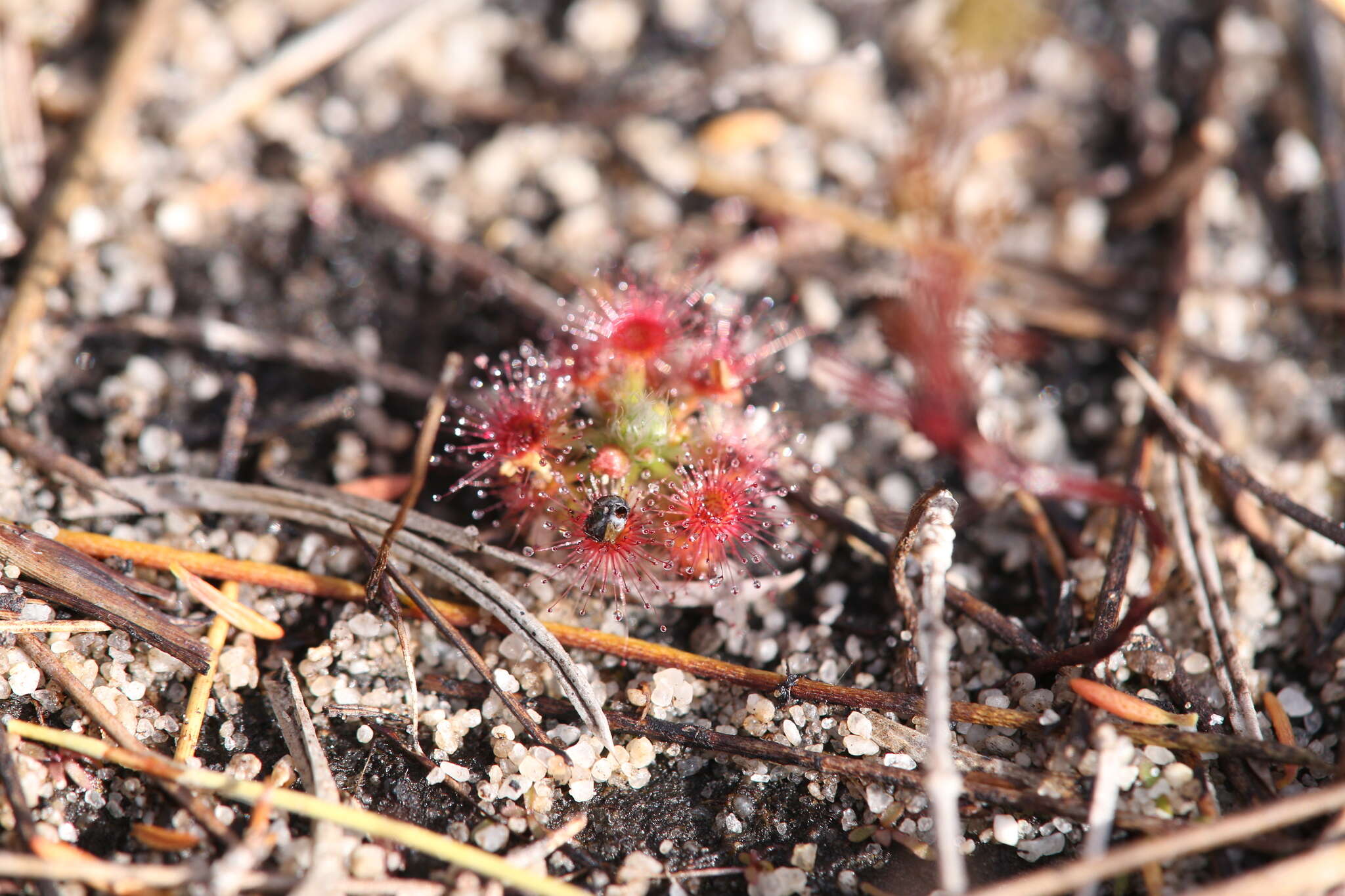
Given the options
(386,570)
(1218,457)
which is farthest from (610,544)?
(1218,457)

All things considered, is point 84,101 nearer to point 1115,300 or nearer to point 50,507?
point 50,507

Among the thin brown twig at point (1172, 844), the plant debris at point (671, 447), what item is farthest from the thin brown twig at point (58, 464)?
the thin brown twig at point (1172, 844)

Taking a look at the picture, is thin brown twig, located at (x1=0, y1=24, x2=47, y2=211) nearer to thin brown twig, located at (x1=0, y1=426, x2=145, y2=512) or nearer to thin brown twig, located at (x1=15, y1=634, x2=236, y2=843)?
thin brown twig, located at (x1=0, y1=426, x2=145, y2=512)

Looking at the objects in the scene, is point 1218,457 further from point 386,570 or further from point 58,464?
point 58,464

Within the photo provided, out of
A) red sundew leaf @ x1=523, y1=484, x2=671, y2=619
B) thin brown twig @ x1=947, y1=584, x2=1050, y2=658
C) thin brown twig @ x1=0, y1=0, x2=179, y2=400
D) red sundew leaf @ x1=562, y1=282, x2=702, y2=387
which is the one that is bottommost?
thin brown twig @ x1=947, y1=584, x2=1050, y2=658

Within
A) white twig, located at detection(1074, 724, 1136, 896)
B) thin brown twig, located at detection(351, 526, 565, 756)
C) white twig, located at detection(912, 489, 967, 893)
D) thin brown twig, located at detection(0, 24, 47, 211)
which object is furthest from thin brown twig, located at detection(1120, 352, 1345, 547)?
thin brown twig, located at detection(0, 24, 47, 211)
